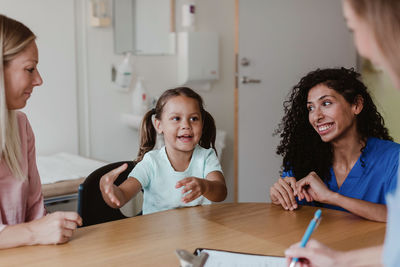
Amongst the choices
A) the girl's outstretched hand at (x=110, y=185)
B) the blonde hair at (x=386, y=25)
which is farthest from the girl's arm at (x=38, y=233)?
the blonde hair at (x=386, y=25)

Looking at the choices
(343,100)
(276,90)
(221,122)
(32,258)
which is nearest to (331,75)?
(343,100)

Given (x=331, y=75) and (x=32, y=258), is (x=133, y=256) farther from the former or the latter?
(x=331, y=75)

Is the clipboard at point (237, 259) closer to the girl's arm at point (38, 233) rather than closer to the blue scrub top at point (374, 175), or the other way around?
the girl's arm at point (38, 233)

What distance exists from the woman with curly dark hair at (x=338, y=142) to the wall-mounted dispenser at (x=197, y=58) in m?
1.58

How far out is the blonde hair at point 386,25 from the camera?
0.69 metres

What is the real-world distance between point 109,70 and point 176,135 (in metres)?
1.54

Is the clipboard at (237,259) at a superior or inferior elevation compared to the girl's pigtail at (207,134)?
inferior

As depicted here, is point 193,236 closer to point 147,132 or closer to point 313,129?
point 147,132

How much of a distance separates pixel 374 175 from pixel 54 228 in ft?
3.72

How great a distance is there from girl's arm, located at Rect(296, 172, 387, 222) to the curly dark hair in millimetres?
285

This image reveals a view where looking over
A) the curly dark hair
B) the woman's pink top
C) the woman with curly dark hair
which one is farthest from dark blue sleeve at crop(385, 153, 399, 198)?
the woman's pink top

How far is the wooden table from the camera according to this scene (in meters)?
1.08

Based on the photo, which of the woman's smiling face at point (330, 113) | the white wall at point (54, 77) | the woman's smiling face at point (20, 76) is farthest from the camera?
the white wall at point (54, 77)

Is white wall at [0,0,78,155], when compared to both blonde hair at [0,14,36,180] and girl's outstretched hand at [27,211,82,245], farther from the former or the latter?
girl's outstretched hand at [27,211,82,245]
